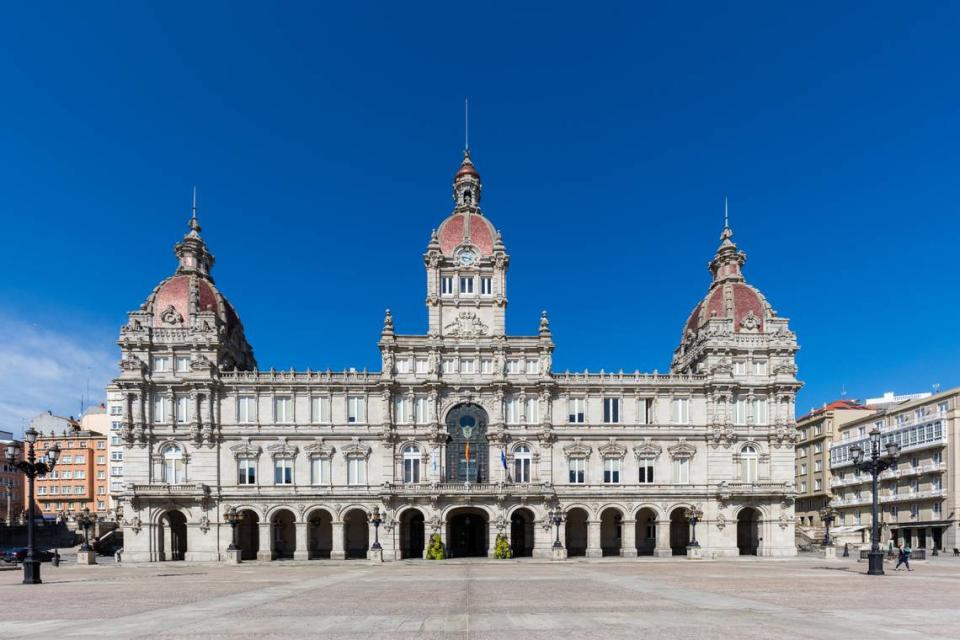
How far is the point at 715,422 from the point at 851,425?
45.1 meters

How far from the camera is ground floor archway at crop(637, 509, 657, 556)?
71.6m

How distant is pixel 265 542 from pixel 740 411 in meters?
47.7

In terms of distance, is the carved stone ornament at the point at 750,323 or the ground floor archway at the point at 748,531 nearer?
the ground floor archway at the point at 748,531

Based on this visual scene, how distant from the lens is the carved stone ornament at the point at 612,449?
6944 centimetres

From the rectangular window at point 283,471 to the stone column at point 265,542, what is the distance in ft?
13.1

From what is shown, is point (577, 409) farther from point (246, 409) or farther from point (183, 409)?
point (183, 409)

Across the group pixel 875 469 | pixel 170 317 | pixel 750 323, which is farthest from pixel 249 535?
pixel 875 469

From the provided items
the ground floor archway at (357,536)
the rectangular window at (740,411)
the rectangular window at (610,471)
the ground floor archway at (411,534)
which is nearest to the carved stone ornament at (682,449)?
the rectangular window at (740,411)

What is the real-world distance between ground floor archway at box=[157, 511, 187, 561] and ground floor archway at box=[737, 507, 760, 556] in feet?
178

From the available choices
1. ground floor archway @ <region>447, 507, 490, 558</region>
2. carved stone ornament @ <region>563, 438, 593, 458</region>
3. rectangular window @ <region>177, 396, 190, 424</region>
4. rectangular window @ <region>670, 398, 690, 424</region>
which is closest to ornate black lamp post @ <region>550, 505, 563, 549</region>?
carved stone ornament @ <region>563, 438, 593, 458</region>

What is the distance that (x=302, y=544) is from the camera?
219ft

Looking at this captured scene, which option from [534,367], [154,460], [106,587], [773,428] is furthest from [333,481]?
[773,428]

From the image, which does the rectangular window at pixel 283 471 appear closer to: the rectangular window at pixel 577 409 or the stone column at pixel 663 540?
the rectangular window at pixel 577 409

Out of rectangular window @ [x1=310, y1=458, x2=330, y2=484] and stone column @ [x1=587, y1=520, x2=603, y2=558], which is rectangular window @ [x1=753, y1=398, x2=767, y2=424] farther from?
rectangular window @ [x1=310, y1=458, x2=330, y2=484]
